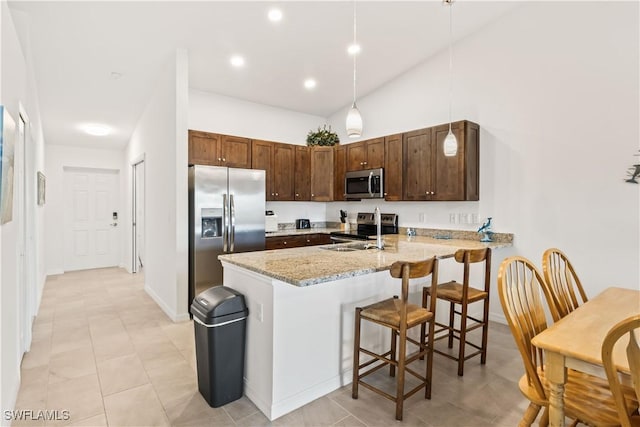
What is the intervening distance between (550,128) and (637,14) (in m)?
1.10

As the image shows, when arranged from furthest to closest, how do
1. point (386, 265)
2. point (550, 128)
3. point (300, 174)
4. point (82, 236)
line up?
point (82, 236), point (300, 174), point (550, 128), point (386, 265)

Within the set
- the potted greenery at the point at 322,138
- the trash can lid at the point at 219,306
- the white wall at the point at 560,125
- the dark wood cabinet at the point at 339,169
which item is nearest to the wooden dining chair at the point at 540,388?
the trash can lid at the point at 219,306

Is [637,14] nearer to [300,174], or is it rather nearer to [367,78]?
[367,78]

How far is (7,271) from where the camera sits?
2020mm

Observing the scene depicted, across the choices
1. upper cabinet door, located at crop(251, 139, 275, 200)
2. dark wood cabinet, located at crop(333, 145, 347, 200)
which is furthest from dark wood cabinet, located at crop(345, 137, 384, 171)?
upper cabinet door, located at crop(251, 139, 275, 200)

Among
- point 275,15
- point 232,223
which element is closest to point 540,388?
point 232,223

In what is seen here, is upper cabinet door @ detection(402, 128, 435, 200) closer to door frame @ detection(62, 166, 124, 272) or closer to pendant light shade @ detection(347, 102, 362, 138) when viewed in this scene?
pendant light shade @ detection(347, 102, 362, 138)

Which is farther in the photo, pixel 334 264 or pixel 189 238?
pixel 189 238

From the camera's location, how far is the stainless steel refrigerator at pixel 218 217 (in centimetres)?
393

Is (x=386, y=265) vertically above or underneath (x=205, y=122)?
underneath

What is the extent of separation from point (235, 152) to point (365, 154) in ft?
6.26

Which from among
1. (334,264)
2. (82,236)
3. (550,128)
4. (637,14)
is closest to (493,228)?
(550,128)

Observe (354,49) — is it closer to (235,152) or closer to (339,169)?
(339,169)

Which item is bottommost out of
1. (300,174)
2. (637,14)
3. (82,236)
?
(82,236)
